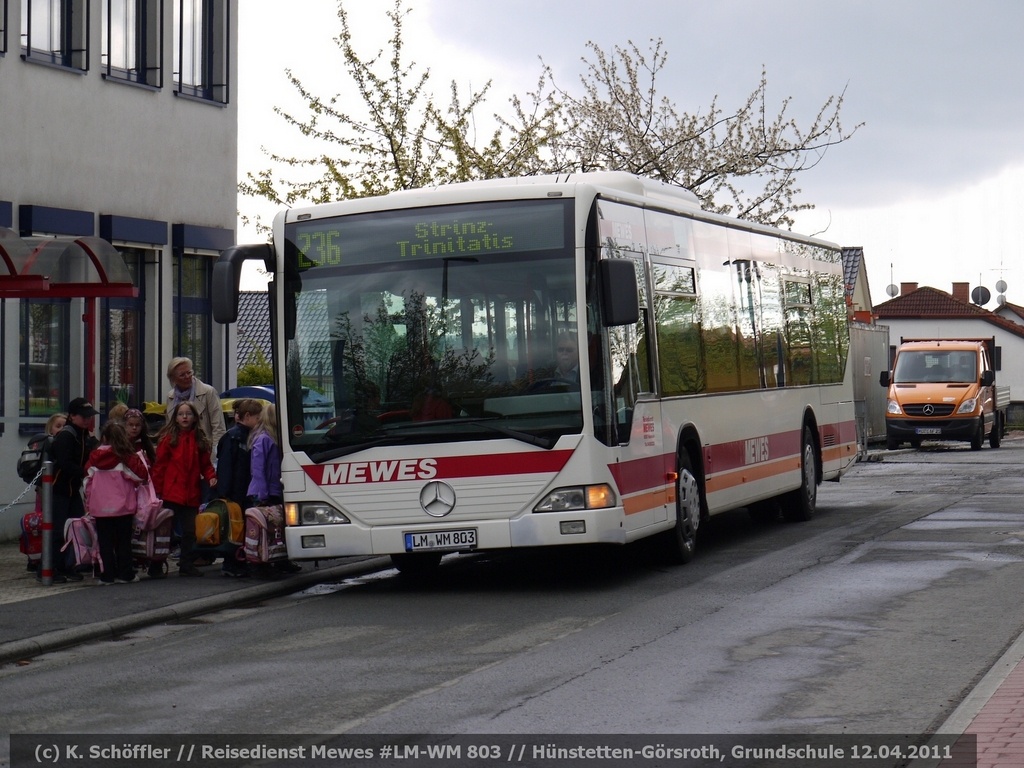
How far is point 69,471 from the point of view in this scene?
47.0 ft

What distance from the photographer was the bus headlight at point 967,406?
1593 inches

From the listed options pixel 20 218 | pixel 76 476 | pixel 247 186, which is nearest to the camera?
pixel 76 476

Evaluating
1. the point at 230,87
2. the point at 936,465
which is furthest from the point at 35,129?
the point at 936,465

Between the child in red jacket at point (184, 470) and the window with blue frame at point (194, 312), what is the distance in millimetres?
8065

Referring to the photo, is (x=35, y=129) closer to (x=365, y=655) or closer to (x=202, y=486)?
(x=202, y=486)

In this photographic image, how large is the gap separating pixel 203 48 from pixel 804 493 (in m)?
10.7

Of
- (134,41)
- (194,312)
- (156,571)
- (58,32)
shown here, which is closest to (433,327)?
(156,571)

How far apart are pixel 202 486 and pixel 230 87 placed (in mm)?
10429

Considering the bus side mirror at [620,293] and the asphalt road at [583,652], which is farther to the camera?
the bus side mirror at [620,293]

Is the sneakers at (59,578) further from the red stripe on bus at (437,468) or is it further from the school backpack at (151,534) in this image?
the red stripe on bus at (437,468)

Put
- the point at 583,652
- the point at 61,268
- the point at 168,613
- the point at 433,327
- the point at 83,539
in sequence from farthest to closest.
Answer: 1. the point at 61,268
2. the point at 83,539
3. the point at 433,327
4. the point at 168,613
5. the point at 583,652

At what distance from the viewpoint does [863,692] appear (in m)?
8.52

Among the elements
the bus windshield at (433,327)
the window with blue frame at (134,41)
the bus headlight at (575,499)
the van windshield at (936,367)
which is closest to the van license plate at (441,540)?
the bus headlight at (575,499)

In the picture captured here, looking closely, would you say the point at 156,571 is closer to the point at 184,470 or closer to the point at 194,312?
the point at 184,470
